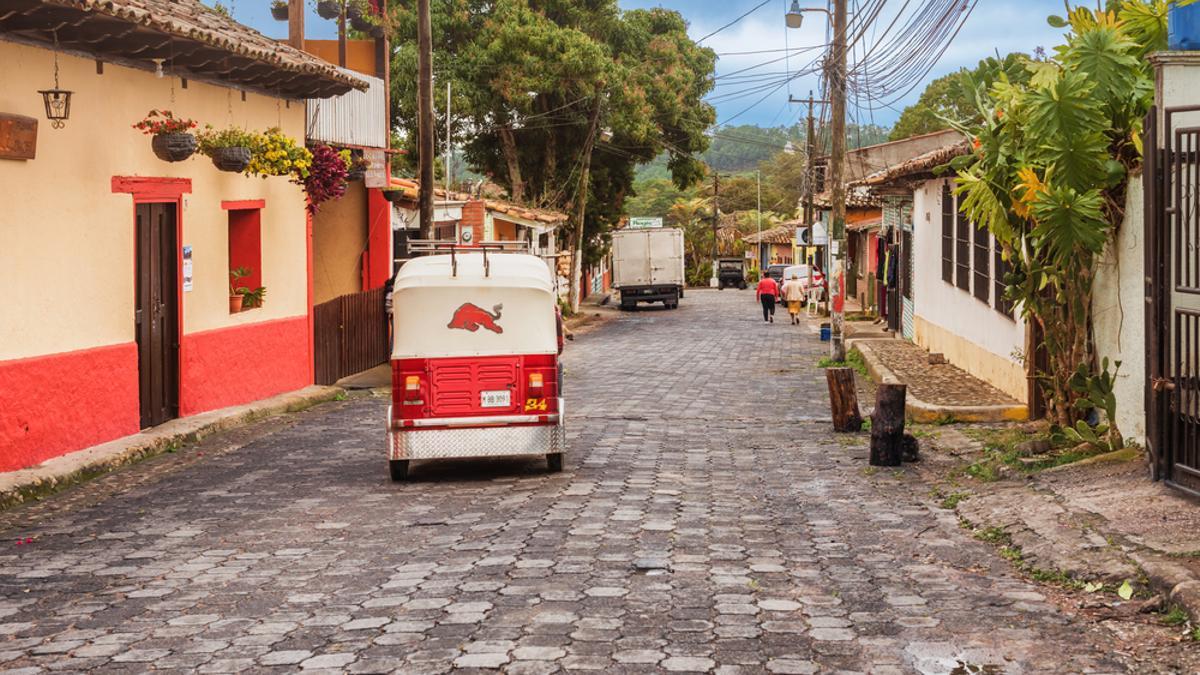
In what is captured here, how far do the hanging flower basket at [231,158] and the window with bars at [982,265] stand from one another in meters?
9.72

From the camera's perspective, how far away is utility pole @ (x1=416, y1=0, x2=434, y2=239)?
72.3ft

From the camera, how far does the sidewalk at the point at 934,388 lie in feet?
50.0

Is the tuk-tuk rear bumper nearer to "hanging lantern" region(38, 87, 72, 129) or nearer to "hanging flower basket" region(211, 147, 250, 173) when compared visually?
"hanging lantern" region(38, 87, 72, 129)

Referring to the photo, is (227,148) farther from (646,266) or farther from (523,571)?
(646,266)

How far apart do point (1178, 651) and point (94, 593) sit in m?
5.69

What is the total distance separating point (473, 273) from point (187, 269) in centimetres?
559

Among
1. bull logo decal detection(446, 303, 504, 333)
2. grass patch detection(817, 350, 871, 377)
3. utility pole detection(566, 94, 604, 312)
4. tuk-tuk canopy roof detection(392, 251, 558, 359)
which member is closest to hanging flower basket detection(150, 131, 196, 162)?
tuk-tuk canopy roof detection(392, 251, 558, 359)

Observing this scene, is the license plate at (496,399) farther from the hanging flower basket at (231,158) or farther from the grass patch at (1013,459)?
the hanging flower basket at (231,158)

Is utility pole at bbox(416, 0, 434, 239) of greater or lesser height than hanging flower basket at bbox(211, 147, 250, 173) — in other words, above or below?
above

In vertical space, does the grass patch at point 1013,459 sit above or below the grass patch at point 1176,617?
above

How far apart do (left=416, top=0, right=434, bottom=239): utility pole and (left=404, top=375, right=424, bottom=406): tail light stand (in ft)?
36.0

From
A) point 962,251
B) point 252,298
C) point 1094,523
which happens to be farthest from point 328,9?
point 1094,523

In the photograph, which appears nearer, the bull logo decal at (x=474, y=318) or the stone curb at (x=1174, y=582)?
the stone curb at (x=1174, y=582)

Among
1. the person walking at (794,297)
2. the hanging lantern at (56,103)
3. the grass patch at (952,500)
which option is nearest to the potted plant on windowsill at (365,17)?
the hanging lantern at (56,103)
